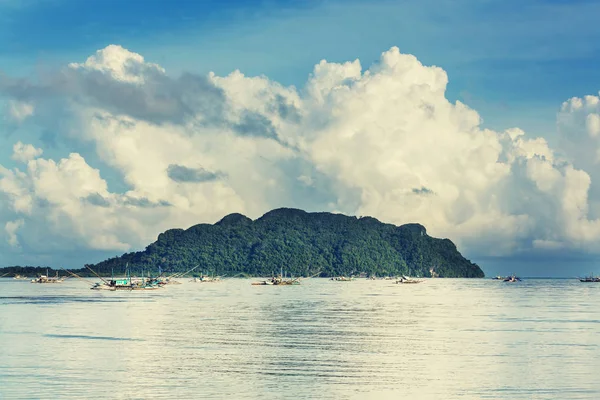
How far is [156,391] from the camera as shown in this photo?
3978cm

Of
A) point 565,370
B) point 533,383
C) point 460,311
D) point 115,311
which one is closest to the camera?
point 533,383

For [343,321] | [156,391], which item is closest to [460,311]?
[343,321]

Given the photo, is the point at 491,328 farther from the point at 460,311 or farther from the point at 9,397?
the point at 9,397

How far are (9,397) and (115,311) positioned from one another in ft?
204

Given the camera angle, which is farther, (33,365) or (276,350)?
(276,350)

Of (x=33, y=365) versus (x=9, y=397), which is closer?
(x=9, y=397)

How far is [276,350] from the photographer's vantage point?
56.4 m

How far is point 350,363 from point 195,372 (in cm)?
1029

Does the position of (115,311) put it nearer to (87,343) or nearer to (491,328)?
(87,343)

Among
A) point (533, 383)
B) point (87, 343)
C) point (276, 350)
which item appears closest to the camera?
point (533, 383)

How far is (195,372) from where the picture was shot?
150ft

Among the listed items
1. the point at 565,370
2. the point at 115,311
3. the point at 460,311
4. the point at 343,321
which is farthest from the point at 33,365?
the point at 460,311

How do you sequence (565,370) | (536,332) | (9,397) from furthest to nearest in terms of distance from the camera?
1. (536,332)
2. (565,370)
3. (9,397)

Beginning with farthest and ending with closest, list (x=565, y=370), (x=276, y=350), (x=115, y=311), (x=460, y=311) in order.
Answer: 1. (x=460, y=311)
2. (x=115, y=311)
3. (x=276, y=350)
4. (x=565, y=370)
